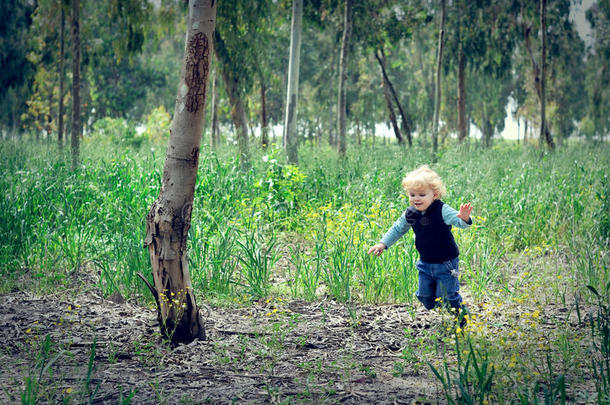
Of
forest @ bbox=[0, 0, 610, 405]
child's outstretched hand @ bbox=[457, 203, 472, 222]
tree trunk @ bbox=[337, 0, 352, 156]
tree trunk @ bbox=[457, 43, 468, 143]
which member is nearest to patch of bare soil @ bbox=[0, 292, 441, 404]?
forest @ bbox=[0, 0, 610, 405]

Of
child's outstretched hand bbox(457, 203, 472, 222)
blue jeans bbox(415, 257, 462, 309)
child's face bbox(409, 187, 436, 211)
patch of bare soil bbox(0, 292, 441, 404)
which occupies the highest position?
child's face bbox(409, 187, 436, 211)

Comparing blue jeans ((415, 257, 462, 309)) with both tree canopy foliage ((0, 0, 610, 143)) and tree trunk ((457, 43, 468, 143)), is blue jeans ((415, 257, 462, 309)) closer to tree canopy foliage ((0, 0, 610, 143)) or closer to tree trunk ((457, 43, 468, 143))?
tree canopy foliage ((0, 0, 610, 143))

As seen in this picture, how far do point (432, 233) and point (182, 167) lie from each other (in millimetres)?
1974

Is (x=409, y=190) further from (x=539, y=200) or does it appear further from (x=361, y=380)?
(x=539, y=200)

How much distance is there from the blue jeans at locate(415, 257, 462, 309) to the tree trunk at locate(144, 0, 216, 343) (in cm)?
189

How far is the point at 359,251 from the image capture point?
5152 millimetres

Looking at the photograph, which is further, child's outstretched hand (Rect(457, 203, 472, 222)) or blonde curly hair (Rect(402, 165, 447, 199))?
blonde curly hair (Rect(402, 165, 447, 199))

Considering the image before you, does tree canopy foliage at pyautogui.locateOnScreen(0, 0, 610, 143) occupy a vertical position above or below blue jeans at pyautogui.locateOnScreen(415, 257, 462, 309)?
above

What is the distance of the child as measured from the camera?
4027 millimetres

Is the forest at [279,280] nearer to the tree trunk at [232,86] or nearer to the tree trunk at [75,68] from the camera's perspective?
the tree trunk at [75,68]

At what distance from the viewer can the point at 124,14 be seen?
10.2m

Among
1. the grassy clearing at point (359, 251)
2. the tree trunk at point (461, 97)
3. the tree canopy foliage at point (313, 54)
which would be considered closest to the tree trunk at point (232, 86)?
the tree canopy foliage at point (313, 54)

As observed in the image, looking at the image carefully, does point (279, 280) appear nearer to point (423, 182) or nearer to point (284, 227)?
point (284, 227)

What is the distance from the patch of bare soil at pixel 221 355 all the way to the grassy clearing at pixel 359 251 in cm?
22
